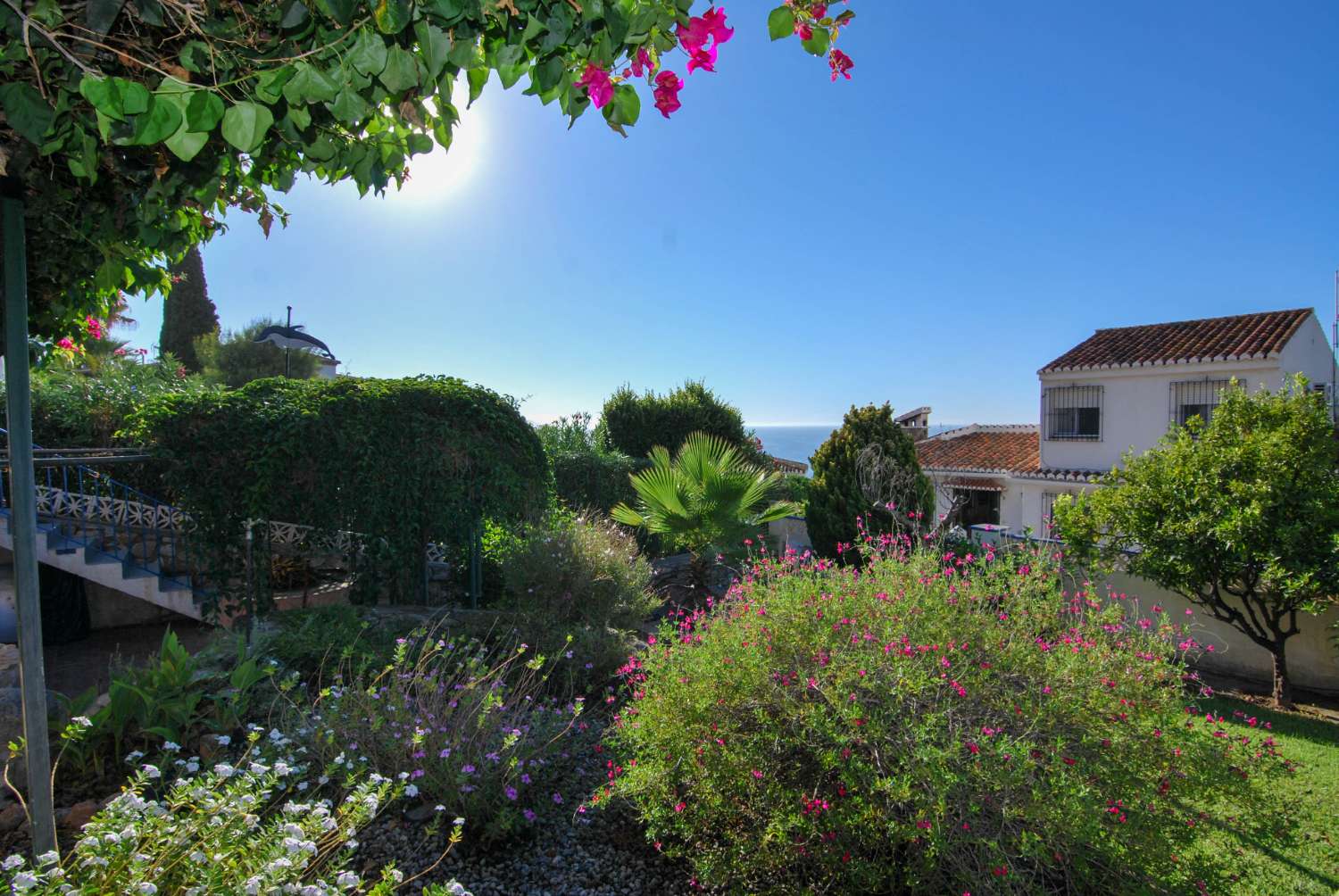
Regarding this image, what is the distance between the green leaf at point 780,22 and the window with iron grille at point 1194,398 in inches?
723

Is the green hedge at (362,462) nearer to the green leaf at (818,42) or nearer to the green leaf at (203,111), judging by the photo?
the green leaf at (203,111)

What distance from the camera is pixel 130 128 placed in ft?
4.62

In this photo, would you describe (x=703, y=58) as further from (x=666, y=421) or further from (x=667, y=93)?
(x=666, y=421)

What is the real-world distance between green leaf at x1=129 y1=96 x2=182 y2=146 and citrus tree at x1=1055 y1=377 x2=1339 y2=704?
31.8 feet

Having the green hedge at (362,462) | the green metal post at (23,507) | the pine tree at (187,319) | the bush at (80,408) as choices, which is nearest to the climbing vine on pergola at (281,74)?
the green metal post at (23,507)

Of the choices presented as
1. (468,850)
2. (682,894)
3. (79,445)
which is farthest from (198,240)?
(79,445)

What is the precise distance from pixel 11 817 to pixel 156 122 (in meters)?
3.26

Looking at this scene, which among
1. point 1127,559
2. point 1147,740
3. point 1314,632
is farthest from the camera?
point 1127,559

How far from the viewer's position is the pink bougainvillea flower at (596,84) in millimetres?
1644

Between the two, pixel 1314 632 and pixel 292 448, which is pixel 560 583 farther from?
A: pixel 1314 632

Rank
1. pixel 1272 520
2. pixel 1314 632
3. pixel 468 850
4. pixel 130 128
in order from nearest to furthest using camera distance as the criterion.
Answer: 1. pixel 130 128
2. pixel 468 850
3. pixel 1272 520
4. pixel 1314 632

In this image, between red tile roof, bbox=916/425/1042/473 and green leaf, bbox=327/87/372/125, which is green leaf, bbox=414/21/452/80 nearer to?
green leaf, bbox=327/87/372/125

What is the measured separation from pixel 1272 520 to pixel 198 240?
1013cm

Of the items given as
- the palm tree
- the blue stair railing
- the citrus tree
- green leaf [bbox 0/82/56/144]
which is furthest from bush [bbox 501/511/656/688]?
the citrus tree
